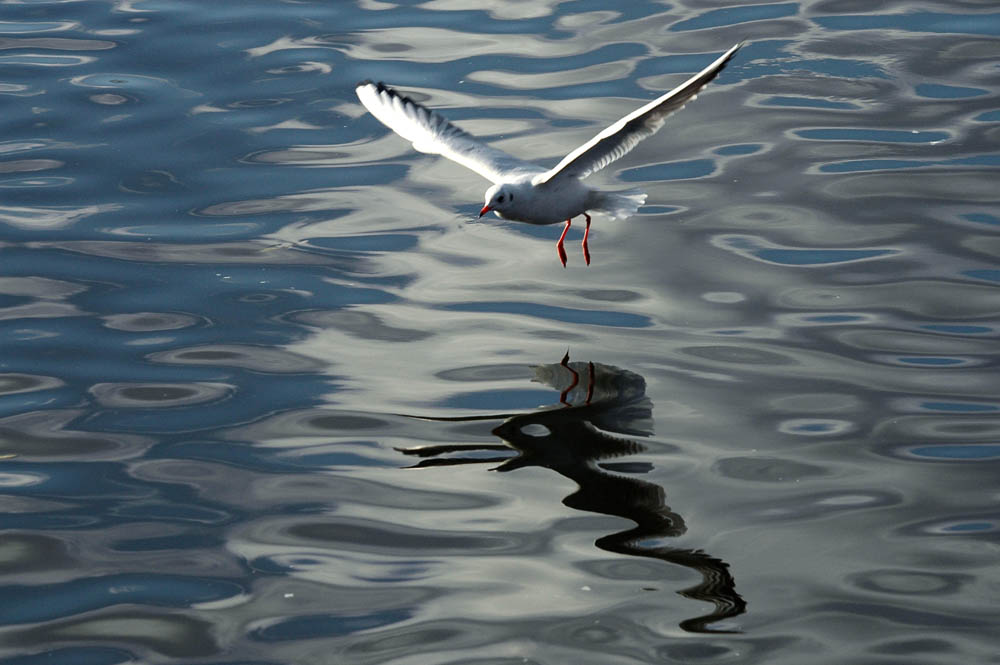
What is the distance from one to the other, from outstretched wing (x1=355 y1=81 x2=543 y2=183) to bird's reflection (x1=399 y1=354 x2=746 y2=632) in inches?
61.4

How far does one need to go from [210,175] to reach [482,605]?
6.39 metres

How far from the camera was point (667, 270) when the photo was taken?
35.8ft

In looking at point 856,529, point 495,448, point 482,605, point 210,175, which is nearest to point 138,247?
point 210,175

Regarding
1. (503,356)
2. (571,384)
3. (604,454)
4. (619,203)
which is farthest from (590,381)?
(619,203)

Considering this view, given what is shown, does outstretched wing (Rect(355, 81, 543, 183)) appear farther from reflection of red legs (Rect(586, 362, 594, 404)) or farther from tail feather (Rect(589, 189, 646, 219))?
reflection of red legs (Rect(586, 362, 594, 404))

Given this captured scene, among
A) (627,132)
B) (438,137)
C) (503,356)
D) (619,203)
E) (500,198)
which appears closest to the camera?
(627,132)

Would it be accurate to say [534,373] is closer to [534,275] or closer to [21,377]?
[534,275]

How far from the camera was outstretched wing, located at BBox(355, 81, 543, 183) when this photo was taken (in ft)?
33.7

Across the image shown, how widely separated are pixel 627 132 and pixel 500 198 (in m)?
0.95

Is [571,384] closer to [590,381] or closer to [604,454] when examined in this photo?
[590,381]

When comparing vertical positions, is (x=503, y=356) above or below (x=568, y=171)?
below

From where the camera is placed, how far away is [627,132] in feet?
30.7

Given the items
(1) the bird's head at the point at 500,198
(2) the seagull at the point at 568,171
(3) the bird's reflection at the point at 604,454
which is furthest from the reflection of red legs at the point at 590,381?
(1) the bird's head at the point at 500,198

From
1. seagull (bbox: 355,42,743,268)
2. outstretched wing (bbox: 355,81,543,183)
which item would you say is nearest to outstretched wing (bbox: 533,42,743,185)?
seagull (bbox: 355,42,743,268)
